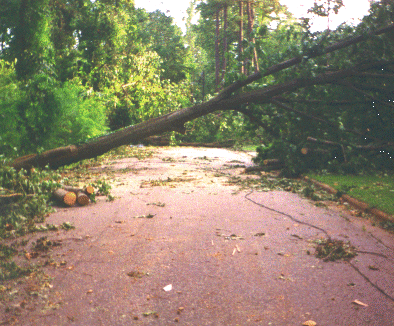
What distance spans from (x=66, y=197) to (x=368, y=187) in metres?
5.72

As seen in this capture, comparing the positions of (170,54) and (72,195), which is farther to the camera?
(170,54)

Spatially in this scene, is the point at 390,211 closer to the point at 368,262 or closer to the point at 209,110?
the point at 368,262

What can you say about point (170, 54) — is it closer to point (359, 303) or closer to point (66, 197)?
point (66, 197)

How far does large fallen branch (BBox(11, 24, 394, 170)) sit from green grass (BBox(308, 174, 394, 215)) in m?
2.34

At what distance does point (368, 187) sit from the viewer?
845 centimetres

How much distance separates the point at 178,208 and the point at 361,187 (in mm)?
3914

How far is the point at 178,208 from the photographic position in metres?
6.87

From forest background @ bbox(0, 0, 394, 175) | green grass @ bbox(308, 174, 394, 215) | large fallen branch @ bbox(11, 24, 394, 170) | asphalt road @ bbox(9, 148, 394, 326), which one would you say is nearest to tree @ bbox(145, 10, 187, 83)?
forest background @ bbox(0, 0, 394, 175)

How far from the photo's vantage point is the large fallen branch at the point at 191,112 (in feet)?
32.8

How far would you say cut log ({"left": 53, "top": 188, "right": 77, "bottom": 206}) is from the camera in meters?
7.06

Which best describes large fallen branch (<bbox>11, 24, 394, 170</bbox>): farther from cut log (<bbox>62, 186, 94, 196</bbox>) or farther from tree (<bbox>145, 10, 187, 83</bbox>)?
tree (<bbox>145, 10, 187, 83</bbox>)


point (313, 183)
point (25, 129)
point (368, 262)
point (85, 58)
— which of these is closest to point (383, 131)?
point (313, 183)

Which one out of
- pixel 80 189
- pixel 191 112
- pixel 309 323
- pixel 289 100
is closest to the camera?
pixel 309 323

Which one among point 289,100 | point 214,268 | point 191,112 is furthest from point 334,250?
point 191,112
